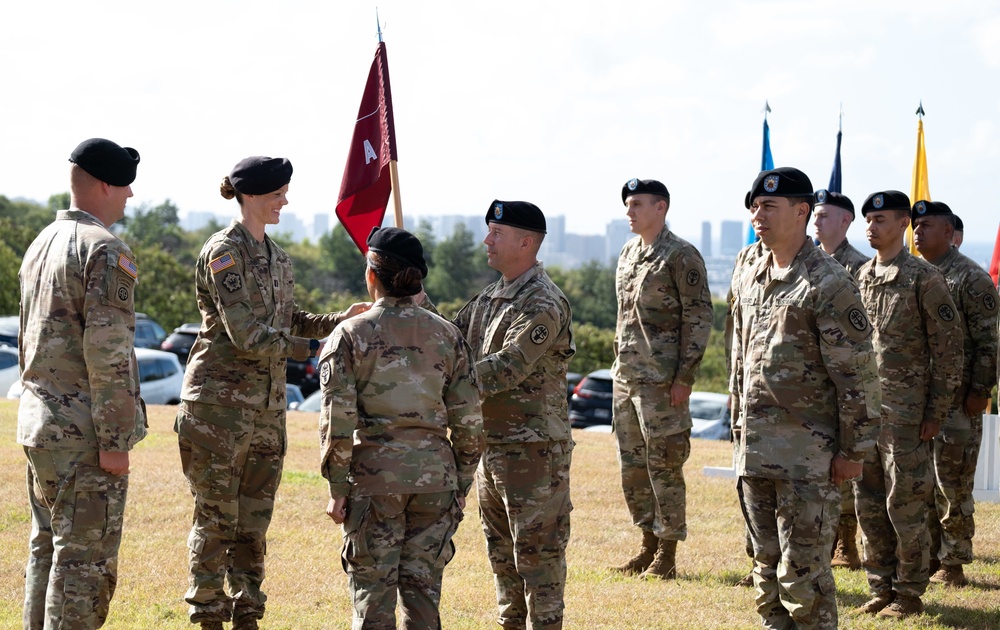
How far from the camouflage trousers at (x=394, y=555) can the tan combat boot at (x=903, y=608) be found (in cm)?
326

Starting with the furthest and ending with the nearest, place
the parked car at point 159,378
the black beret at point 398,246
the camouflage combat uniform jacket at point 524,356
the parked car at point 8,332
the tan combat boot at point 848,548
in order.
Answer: the parked car at point 8,332, the parked car at point 159,378, the tan combat boot at point 848,548, the camouflage combat uniform jacket at point 524,356, the black beret at point 398,246

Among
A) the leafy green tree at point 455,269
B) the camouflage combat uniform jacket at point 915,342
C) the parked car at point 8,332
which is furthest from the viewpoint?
the leafy green tree at point 455,269

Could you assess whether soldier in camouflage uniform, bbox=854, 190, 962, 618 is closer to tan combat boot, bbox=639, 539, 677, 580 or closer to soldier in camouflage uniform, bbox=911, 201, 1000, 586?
soldier in camouflage uniform, bbox=911, 201, 1000, 586

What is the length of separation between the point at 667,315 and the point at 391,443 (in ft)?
10.9

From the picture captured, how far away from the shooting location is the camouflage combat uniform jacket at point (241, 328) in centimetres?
527

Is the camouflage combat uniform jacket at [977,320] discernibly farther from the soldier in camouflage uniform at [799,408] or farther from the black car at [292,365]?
the black car at [292,365]

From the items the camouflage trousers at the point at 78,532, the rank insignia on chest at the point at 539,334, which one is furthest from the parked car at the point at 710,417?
the camouflage trousers at the point at 78,532

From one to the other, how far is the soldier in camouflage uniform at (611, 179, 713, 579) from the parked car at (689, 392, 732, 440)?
12423 millimetres

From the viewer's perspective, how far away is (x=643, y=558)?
7.49 metres

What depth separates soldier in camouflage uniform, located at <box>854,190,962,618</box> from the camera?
6.49m

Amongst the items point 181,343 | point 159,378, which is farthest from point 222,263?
point 181,343

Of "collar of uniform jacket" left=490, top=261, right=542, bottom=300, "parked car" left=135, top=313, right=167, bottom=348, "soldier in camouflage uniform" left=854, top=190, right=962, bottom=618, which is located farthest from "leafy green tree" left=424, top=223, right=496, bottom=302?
"collar of uniform jacket" left=490, top=261, right=542, bottom=300

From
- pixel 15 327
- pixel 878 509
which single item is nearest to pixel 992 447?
pixel 878 509

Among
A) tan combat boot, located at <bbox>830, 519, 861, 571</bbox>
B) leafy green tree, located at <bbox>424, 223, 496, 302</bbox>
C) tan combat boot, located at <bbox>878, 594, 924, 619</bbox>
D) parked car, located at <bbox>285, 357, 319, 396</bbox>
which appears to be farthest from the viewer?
leafy green tree, located at <bbox>424, 223, 496, 302</bbox>
